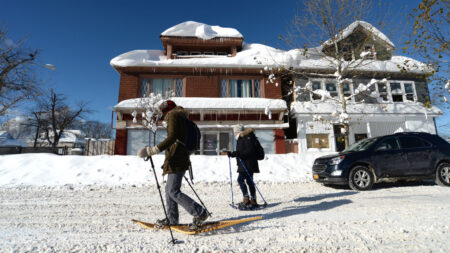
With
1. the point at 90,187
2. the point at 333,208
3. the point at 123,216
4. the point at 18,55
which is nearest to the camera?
the point at 123,216

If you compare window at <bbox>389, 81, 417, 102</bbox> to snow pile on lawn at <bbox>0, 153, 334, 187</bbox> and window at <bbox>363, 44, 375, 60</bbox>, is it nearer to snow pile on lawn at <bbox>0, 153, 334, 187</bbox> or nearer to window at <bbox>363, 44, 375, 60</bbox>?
window at <bbox>363, 44, 375, 60</bbox>

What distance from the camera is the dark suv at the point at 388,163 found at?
6035 mm

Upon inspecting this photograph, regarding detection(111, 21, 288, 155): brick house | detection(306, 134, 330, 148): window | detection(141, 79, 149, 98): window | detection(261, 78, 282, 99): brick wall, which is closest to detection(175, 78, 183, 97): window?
detection(111, 21, 288, 155): brick house

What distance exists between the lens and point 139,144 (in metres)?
14.6

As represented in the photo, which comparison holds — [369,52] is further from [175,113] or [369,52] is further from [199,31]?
[199,31]

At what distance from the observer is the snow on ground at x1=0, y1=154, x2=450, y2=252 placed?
2.41 meters

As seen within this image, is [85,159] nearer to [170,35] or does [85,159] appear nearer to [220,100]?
[220,100]

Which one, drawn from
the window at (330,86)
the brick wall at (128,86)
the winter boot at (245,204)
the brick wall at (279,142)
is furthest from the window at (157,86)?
the winter boot at (245,204)

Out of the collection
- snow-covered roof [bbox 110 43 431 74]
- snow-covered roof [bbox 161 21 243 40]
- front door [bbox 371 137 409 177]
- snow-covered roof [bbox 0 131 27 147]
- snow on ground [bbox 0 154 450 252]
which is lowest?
snow on ground [bbox 0 154 450 252]

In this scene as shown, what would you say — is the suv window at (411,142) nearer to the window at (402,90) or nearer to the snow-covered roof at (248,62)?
the snow-covered roof at (248,62)

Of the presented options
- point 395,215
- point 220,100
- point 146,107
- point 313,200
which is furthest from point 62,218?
point 220,100

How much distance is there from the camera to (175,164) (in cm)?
289

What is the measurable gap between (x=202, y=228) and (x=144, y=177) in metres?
6.18

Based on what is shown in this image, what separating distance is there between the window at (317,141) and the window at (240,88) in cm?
500
